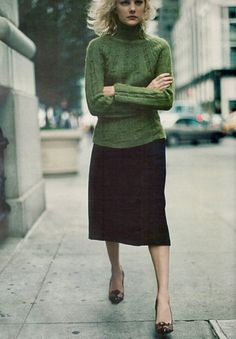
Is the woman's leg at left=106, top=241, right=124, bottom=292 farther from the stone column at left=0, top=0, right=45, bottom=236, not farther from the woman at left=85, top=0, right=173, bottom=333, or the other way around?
the stone column at left=0, top=0, right=45, bottom=236

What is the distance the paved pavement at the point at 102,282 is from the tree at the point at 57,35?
6.68 ft

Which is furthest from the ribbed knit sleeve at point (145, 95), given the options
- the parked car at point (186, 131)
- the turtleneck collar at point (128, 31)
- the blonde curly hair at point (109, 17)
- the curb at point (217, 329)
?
the parked car at point (186, 131)

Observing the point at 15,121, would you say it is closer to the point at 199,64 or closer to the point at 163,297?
the point at 163,297

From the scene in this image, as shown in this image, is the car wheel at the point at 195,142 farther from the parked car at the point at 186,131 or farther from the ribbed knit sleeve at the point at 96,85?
the ribbed knit sleeve at the point at 96,85

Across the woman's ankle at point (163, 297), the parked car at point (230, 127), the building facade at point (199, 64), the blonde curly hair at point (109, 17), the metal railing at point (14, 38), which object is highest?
the building facade at point (199, 64)

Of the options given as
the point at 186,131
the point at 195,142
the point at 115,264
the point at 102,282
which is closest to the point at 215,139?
the point at 195,142

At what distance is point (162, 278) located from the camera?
2.97 m

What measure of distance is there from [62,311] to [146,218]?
0.76 metres

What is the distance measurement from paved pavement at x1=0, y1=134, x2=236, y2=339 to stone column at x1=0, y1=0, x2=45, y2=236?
27 centimetres

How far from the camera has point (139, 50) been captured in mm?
2992

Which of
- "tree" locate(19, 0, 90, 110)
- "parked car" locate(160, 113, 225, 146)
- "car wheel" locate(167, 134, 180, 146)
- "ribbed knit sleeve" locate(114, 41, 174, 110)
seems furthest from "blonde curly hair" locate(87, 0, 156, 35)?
"car wheel" locate(167, 134, 180, 146)

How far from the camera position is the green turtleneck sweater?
2969mm

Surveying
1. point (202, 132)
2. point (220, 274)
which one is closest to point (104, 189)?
point (220, 274)

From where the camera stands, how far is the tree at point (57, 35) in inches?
182
